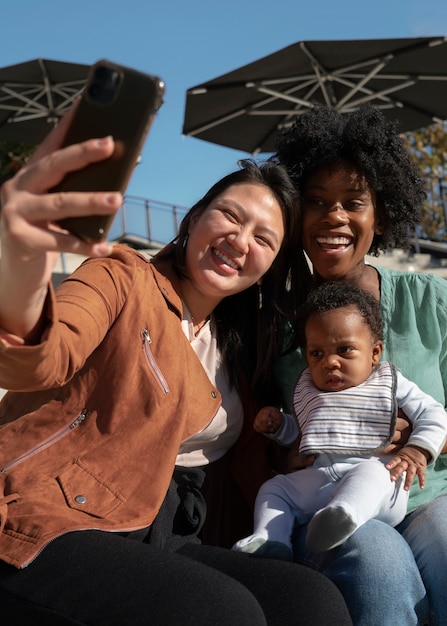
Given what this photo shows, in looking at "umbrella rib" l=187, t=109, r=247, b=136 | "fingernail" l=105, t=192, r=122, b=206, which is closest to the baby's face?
"fingernail" l=105, t=192, r=122, b=206

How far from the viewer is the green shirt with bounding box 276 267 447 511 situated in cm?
323

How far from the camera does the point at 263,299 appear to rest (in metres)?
3.43

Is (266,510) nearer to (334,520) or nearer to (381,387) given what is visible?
(334,520)

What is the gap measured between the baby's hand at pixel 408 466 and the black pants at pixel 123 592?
2.00 feet

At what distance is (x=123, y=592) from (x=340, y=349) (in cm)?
138

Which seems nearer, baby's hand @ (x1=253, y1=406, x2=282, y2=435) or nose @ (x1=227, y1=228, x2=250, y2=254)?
nose @ (x1=227, y1=228, x2=250, y2=254)

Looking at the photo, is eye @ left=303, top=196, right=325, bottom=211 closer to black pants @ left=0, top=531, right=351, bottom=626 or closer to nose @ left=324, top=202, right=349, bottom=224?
nose @ left=324, top=202, right=349, bottom=224

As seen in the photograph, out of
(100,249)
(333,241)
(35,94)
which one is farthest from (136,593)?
(35,94)

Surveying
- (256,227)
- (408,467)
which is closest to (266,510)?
(408,467)

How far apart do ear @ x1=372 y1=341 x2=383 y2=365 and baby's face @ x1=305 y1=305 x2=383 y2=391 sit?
51 mm

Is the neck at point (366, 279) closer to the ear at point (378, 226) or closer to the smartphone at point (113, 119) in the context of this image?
the ear at point (378, 226)

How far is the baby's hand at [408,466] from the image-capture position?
271 cm

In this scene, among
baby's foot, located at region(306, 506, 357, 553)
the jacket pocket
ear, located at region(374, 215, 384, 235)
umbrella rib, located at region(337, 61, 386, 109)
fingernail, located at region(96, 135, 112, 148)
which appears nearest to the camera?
fingernail, located at region(96, 135, 112, 148)

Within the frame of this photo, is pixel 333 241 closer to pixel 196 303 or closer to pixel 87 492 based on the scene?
pixel 196 303
